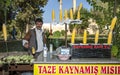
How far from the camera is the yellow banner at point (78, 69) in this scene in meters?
5.96

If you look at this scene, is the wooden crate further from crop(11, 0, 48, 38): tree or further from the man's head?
crop(11, 0, 48, 38): tree

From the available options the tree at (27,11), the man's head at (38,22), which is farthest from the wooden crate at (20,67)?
the tree at (27,11)

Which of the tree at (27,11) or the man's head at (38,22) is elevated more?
the tree at (27,11)

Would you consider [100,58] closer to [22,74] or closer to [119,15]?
[22,74]

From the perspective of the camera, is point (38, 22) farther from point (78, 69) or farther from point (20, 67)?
point (78, 69)

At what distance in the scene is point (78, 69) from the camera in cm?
597

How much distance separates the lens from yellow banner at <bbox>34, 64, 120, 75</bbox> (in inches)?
235

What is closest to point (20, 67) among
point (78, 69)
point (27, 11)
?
point (78, 69)

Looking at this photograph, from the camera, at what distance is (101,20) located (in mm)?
10539

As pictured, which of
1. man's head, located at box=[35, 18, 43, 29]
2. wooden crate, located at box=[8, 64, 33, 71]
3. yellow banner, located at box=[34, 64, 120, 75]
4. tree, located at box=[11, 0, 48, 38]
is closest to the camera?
yellow banner, located at box=[34, 64, 120, 75]

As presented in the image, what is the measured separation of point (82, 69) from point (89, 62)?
15cm

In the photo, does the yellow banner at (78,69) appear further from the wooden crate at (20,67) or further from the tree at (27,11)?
the tree at (27,11)

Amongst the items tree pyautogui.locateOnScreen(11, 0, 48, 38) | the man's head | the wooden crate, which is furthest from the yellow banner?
tree pyautogui.locateOnScreen(11, 0, 48, 38)

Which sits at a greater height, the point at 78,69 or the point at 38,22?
the point at 38,22
